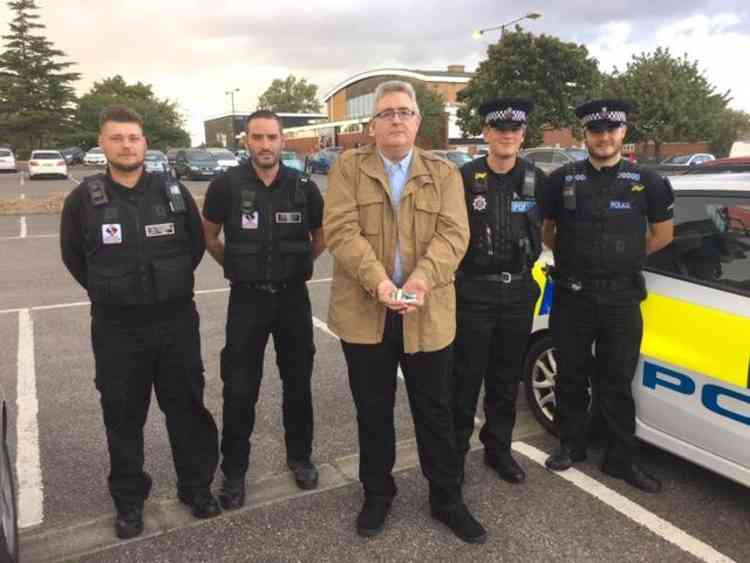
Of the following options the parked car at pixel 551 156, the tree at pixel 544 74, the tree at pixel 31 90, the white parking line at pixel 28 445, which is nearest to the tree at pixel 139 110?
the tree at pixel 31 90

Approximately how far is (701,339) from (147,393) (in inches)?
98.3

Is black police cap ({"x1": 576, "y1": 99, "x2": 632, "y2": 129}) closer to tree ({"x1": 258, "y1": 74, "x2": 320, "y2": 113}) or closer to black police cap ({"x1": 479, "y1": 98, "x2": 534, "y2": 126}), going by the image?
black police cap ({"x1": 479, "y1": 98, "x2": 534, "y2": 126})

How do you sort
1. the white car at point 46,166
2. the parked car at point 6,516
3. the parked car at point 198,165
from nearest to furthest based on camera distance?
the parked car at point 6,516, the parked car at point 198,165, the white car at point 46,166

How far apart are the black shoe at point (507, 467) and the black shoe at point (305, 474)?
0.93m

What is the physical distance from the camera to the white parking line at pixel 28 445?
3.14 metres

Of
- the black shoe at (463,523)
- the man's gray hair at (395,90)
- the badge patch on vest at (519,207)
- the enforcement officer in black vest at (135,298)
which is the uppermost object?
the man's gray hair at (395,90)

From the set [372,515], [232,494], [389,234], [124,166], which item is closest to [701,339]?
[389,234]

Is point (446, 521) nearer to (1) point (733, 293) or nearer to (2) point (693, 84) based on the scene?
(1) point (733, 293)

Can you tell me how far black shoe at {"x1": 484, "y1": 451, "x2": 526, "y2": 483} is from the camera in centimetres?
335

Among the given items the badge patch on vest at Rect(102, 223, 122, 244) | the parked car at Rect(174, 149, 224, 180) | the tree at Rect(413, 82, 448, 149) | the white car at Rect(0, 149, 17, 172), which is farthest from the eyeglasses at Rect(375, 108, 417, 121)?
the tree at Rect(413, 82, 448, 149)

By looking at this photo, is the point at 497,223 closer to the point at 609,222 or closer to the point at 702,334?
the point at 609,222

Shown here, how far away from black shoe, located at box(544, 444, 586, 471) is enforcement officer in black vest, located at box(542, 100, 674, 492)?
18 cm

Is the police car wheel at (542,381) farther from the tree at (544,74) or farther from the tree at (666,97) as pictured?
the tree at (666,97)

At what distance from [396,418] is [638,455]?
1.44 meters
